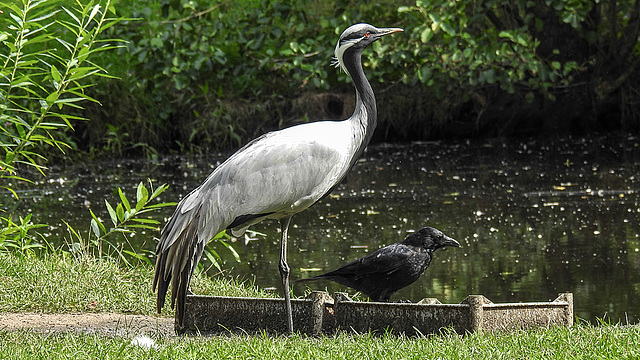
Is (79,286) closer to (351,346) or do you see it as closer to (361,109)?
(361,109)

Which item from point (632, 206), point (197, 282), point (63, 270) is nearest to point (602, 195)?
point (632, 206)

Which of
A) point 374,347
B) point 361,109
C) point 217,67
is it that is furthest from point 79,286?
point 217,67

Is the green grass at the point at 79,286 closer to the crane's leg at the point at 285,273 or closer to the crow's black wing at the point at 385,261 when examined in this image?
the crane's leg at the point at 285,273

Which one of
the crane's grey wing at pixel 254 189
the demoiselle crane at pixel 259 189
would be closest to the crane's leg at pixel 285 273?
the demoiselle crane at pixel 259 189

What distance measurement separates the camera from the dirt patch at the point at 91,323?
533 centimetres

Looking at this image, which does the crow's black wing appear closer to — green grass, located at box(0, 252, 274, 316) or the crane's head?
the crane's head

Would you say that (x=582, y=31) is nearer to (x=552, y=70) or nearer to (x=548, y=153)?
(x=552, y=70)

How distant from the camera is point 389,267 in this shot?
552cm

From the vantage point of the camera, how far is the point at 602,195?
1041 cm

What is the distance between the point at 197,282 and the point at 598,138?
970 centimetres

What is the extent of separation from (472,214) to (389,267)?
439cm

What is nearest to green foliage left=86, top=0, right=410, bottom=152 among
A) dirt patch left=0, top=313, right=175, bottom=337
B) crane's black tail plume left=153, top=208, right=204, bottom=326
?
dirt patch left=0, top=313, right=175, bottom=337

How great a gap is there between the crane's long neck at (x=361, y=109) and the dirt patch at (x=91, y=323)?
151 centimetres

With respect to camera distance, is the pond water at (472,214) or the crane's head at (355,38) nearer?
the crane's head at (355,38)
